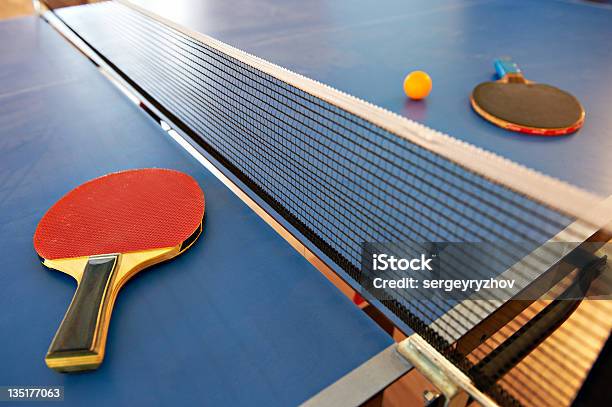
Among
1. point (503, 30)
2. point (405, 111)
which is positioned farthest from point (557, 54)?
point (405, 111)

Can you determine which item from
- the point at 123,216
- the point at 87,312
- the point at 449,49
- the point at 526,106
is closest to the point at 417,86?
the point at 526,106

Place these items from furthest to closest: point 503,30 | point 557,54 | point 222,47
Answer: point 503,30
point 557,54
point 222,47

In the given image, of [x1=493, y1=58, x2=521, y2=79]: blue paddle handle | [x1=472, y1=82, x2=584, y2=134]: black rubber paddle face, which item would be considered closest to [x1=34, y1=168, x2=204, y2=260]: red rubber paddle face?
[x1=472, y1=82, x2=584, y2=134]: black rubber paddle face

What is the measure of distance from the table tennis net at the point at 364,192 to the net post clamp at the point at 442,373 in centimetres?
3

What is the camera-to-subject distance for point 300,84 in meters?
0.90

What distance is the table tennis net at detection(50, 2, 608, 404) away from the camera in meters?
0.85

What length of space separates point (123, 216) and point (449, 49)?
1.91 meters

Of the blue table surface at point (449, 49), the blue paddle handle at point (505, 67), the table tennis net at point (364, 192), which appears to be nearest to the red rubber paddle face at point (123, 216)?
the table tennis net at point (364, 192)

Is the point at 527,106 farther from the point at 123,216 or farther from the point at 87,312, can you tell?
the point at 87,312

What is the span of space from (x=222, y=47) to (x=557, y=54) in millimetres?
1905

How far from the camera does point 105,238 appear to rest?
1.01m

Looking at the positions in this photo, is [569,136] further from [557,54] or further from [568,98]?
[557,54]

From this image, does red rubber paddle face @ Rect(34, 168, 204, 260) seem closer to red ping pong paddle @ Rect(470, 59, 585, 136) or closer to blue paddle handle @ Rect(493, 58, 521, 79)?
red ping pong paddle @ Rect(470, 59, 585, 136)

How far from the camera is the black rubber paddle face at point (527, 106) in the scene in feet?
5.36
